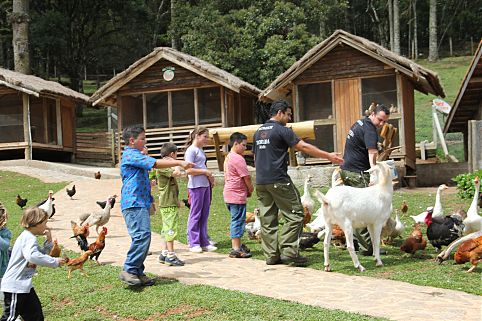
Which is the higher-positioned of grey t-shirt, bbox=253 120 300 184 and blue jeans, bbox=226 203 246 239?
grey t-shirt, bbox=253 120 300 184

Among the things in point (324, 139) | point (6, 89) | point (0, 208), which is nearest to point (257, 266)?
point (0, 208)

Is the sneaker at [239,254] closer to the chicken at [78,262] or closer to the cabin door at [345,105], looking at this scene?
the chicken at [78,262]

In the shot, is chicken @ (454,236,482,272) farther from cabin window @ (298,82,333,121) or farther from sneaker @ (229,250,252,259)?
cabin window @ (298,82,333,121)

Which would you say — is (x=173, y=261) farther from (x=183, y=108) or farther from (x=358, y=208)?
(x=183, y=108)

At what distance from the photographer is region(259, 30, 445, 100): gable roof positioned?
57.8ft

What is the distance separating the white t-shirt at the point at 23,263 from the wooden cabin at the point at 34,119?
18775mm

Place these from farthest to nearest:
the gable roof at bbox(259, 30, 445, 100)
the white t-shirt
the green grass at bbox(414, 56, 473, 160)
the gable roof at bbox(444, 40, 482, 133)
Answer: the green grass at bbox(414, 56, 473, 160), the gable roof at bbox(259, 30, 445, 100), the gable roof at bbox(444, 40, 482, 133), the white t-shirt

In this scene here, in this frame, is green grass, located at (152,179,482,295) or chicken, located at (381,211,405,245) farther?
chicken, located at (381,211,405,245)

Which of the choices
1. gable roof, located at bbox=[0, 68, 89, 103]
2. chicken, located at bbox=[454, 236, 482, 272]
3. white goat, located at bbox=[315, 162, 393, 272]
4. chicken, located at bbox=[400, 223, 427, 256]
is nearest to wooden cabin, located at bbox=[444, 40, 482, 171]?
chicken, located at bbox=[400, 223, 427, 256]

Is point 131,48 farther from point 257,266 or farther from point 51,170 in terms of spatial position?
point 257,266

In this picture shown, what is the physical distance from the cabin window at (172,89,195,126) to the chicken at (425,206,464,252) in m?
15.8

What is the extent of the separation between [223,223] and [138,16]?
29.9 m

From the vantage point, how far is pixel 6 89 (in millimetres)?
23938

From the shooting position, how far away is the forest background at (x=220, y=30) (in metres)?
28.8
